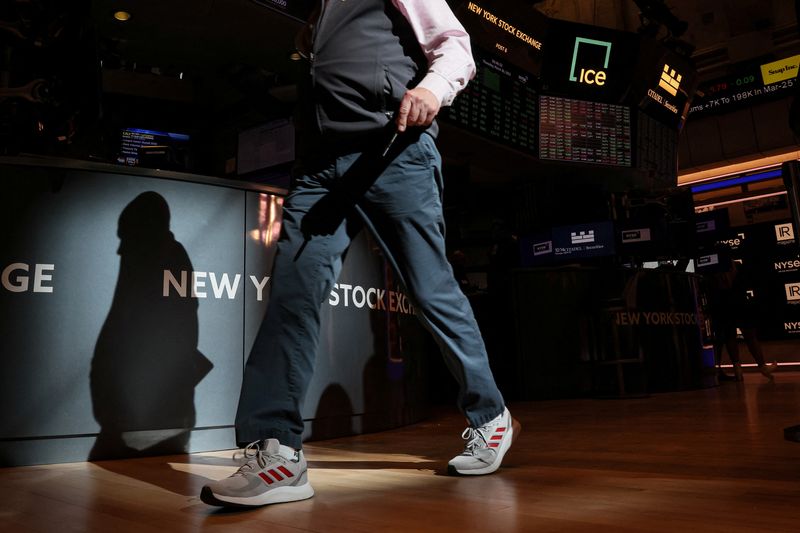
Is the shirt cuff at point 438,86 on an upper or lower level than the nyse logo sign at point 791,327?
upper

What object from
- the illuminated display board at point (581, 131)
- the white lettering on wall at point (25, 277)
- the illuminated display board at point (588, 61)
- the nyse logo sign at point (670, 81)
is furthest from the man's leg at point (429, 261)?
the nyse logo sign at point (670, 81)

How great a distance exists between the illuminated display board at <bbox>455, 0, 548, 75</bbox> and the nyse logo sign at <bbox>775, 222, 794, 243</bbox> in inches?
209

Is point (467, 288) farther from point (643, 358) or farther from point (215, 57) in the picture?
point (215, 57)

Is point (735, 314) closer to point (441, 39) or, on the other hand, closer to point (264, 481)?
point (441, 39)

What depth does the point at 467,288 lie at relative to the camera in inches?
219

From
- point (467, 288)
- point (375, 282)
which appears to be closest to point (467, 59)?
point (375, 282)

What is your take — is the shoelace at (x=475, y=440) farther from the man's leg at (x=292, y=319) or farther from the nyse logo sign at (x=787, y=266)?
the nyse logo sign at (x=787, y=266)

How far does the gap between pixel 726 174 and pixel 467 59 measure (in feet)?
32.3

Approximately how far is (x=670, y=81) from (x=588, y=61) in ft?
4.42

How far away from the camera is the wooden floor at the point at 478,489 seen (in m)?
1.04

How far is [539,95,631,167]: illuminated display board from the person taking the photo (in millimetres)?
6387

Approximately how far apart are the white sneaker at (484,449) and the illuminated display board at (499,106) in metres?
4.01

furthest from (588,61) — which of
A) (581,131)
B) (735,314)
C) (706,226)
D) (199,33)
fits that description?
(199,33)

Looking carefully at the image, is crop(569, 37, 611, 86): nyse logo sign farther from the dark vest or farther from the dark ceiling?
the dark vest
